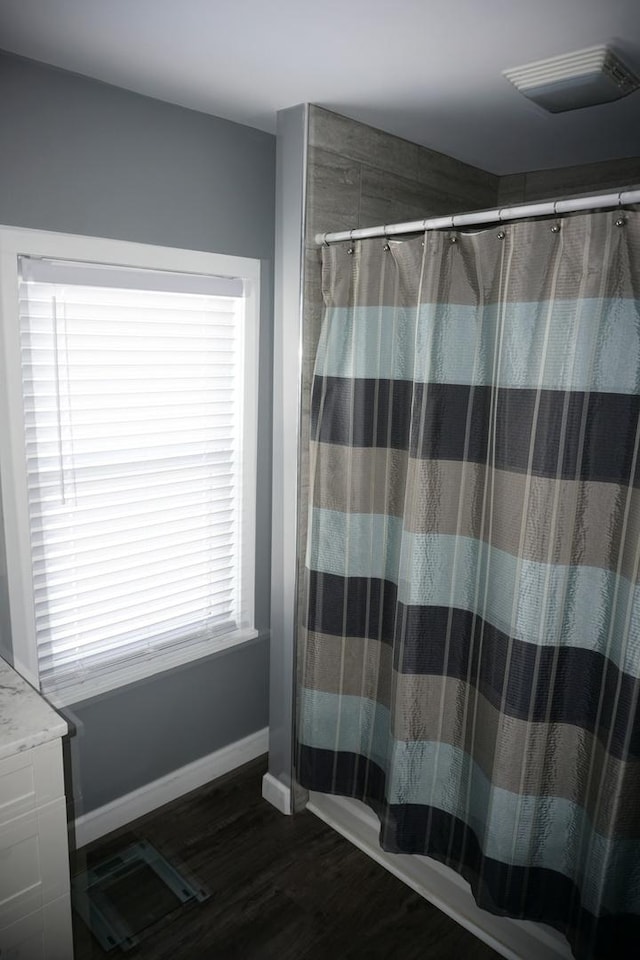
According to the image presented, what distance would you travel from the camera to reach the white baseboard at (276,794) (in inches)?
91.3

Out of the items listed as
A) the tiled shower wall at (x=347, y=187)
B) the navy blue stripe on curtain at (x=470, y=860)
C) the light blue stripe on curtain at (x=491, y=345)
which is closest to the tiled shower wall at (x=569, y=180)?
the tiled shower wall at (x=347, y=187)

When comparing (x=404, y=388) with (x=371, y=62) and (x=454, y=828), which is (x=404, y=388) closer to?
(x=371, y=62)

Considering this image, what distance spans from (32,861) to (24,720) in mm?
335

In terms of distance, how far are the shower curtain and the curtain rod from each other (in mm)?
30

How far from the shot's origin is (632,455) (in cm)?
142

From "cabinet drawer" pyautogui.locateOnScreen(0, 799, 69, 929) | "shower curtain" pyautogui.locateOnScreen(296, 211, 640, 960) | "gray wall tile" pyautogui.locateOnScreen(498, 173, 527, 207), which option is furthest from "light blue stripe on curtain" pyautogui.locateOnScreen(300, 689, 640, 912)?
"gray wall tile" pyautogui.locateOnScreen(498, 173, 527, 207)

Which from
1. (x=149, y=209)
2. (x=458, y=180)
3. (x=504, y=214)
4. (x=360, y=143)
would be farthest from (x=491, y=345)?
(x=458, y=180)

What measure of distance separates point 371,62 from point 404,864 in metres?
2.30

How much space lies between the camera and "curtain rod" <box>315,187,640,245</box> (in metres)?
1.36

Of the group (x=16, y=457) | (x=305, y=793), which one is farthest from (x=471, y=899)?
(x=16, y=457)

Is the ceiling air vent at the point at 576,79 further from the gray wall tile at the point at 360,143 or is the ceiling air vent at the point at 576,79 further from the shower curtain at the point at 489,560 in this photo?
the gray wall tile at the point at 360,143

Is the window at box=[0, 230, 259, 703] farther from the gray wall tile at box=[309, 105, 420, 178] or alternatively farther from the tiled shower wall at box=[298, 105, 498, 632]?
the gray wall tile at box=[309, 105, 420, 178]

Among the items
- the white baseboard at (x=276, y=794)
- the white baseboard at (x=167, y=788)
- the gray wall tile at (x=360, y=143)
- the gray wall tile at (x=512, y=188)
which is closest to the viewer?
the gray wall tile at (x=360, y=143)

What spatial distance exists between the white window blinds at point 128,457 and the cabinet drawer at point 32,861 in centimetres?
51
